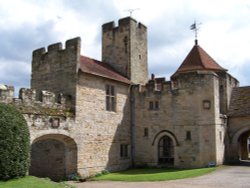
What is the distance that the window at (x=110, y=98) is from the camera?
23.5 metres

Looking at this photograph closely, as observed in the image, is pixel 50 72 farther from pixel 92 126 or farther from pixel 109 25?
pixel 109 25

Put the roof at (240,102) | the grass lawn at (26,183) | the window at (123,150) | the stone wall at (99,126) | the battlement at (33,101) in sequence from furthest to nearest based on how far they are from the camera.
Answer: the roof at (240,102), the window at (123,150), the stone wall at (99,126), the battlement at (33,101), the grass lawn at (26,183)

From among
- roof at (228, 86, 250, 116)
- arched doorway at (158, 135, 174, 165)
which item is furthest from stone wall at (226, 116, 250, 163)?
arched doorway at (158, 135, 174, 165)

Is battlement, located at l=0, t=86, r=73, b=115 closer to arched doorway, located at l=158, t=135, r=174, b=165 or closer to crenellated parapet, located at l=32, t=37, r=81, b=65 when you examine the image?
crenellated parapet, located at l=32, t=37, r=81, b=65

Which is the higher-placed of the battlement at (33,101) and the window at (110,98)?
the window at (110,98)

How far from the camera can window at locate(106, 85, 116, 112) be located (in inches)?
926

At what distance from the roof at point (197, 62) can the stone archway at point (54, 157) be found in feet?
36.3

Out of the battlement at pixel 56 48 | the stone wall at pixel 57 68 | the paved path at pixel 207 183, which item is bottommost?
the paved path at pixel 207 183

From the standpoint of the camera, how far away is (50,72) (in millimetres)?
22656

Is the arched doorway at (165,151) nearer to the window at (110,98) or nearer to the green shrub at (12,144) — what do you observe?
the window at (110,98)

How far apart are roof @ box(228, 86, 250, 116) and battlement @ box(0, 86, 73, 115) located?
42.4 feet

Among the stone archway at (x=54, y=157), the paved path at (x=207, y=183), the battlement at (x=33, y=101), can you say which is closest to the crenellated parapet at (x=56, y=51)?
the battlement at (x=33, y=101)

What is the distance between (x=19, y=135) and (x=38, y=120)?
3031 millimetres

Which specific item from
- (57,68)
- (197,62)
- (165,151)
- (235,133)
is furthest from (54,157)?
(197,62)
